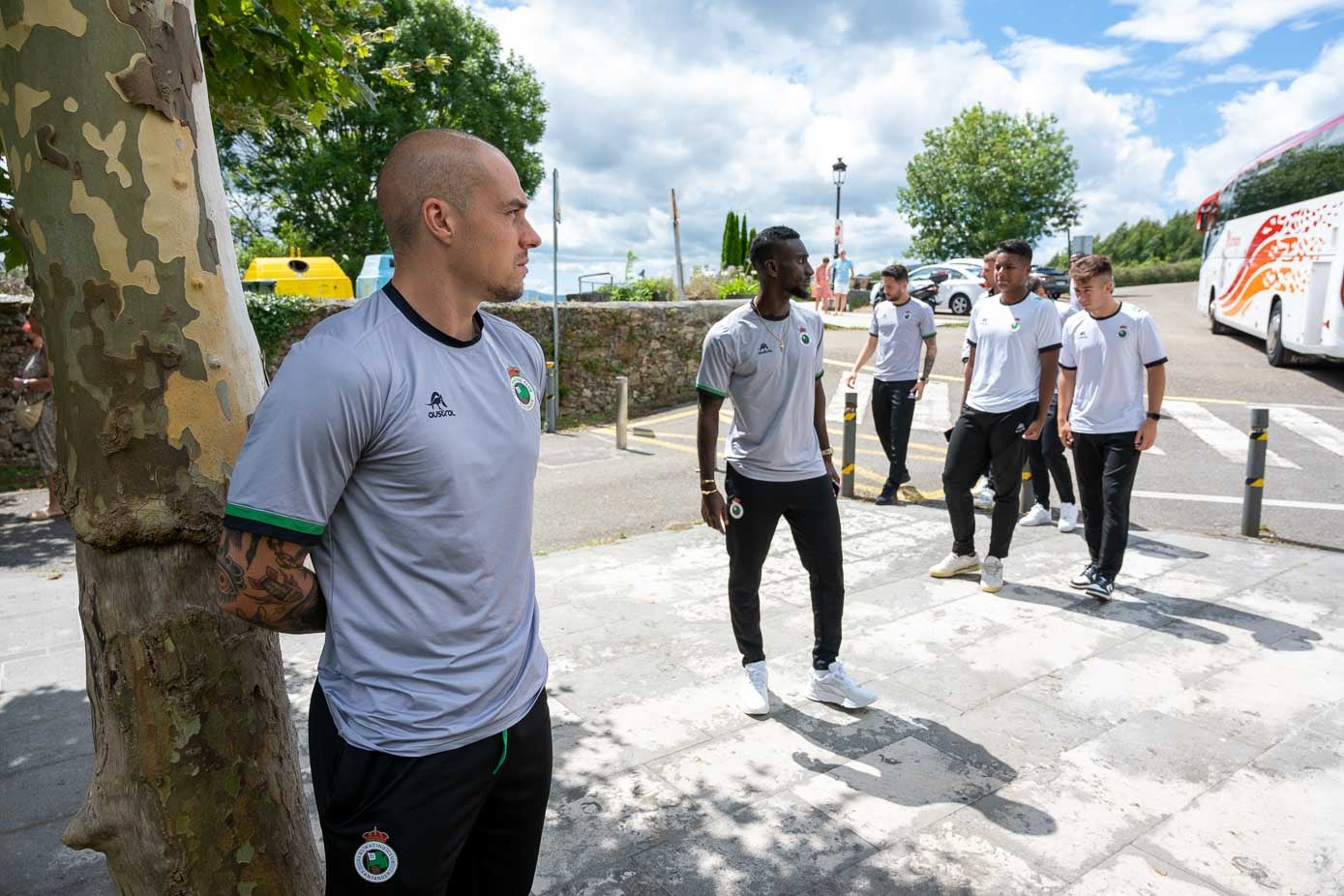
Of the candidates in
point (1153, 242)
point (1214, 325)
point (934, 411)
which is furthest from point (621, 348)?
point (1153, 242)

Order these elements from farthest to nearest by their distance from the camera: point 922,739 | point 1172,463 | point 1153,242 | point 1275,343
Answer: point 1153,242
point 1275,343
point 1172,463
point 922,739

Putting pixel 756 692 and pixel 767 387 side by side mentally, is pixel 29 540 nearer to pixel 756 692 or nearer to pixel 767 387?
pixel 756 692

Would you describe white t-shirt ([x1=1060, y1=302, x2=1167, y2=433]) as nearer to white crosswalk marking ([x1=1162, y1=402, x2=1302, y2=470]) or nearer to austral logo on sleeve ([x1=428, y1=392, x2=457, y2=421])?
austral logo on sleeve ([x1=428, y1=392, x2=457, y2=421])

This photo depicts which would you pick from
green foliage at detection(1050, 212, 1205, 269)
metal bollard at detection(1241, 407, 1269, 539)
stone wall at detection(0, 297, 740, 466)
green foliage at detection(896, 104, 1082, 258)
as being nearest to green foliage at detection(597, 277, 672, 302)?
stone wall at detection(0, 297, 740, 466)

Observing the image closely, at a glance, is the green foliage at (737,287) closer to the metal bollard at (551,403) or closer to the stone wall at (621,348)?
the stone wall at (621,348)

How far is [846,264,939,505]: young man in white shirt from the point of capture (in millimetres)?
8594

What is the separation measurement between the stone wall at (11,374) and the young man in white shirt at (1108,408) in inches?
482

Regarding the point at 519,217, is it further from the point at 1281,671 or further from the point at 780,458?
the point at 1281,671

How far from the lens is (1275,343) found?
16.7 meters

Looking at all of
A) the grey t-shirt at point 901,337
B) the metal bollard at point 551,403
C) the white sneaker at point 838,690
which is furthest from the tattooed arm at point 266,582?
the metal bollard at point 551,403

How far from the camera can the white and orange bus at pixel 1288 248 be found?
13.5 meters

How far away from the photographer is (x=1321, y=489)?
30.3 feet

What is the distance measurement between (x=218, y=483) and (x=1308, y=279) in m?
16.4

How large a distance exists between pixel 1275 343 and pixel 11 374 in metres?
20.2
